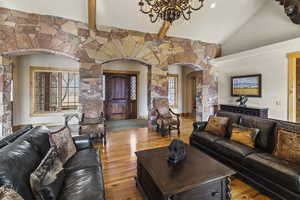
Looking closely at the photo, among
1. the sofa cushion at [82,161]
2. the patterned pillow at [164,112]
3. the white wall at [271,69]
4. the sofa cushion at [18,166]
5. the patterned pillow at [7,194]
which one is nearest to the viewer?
the patterned pillow at [7,194]

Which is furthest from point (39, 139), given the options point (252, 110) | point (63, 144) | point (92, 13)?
point (252, 110)

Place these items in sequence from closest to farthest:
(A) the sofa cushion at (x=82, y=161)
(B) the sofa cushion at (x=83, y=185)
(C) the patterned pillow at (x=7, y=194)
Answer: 1. (C) the patterned pillow at (x=7, y=194)
2. (B) the sofa cushion at (x=83, y=185)
3. (A) the sofa cushion at (x=82, y=161)

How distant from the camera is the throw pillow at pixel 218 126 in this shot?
2887 millimetres

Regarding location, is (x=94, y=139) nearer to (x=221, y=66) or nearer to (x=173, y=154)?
(x=173, y=154)

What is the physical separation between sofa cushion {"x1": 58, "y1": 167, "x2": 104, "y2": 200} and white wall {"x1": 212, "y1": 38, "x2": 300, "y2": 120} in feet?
16.6

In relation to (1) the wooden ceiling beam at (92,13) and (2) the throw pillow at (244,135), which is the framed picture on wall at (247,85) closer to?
(2) the throw pillow at (244,135)

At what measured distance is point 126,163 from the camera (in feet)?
9.20

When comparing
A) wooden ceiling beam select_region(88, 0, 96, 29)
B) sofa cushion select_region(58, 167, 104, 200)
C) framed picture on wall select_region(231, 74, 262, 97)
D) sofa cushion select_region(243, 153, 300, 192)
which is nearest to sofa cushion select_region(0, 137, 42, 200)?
sofa cushion select_region(58, 167, 104, 200)

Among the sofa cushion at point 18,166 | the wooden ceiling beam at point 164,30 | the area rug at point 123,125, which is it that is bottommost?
the area rug at point 123,125

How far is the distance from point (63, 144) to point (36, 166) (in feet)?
1.80

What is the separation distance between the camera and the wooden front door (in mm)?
6629

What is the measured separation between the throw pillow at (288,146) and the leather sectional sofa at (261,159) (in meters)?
0.07

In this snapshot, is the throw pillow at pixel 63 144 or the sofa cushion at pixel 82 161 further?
the throw pillow at pixel 63 144

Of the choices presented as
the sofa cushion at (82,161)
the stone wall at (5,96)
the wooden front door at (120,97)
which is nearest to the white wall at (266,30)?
the wooden front door at (120,97)
